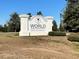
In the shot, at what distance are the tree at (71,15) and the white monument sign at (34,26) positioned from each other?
12029 millimetres

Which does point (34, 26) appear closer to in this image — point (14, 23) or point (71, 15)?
point (71, 15)

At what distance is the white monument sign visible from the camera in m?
45.7

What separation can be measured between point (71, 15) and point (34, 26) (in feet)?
52.0

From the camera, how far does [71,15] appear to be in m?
58.9

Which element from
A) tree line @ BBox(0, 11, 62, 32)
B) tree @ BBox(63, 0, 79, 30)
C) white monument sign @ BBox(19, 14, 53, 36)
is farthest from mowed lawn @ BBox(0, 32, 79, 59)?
tree line @ BBox(0, 11, 62, 32)

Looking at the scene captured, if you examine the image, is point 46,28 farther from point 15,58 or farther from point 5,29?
point 5,29

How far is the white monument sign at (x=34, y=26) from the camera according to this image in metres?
45.7

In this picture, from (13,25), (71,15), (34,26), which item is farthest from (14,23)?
(34,26)

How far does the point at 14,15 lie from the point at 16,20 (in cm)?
299

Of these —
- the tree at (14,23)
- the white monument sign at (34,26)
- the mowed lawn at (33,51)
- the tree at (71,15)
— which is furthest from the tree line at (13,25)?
the mowed lawn at (33,51)

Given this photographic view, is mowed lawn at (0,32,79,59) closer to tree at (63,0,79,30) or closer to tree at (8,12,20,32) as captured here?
tree at (63,0,79,30)

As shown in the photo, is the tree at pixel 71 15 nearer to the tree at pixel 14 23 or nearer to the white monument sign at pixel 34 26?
the white monument sign at pixel 34 26

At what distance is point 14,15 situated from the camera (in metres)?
85.2

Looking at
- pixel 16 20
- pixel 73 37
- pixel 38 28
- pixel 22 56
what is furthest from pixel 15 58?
pixel 16 20
